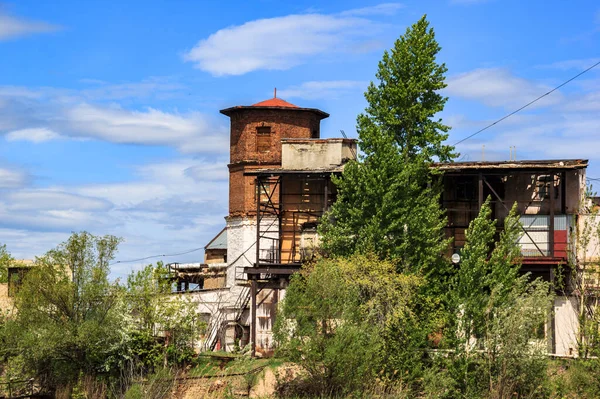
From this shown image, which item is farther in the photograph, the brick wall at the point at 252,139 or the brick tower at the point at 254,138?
the brick wall at the point at 252,139

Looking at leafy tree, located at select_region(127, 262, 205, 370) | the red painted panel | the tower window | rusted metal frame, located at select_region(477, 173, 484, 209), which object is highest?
the tower window

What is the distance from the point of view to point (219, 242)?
200ft

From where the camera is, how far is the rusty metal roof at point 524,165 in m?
40.0

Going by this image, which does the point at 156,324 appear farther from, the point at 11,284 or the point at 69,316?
the point at 11,284

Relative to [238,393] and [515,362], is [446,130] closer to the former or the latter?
[515,362]

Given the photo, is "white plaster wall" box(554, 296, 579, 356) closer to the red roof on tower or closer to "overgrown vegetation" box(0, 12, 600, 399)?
"overgrown vegetation" box(0, 12, 600, 399)

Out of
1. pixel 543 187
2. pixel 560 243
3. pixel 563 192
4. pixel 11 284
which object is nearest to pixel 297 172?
pixel 543 187

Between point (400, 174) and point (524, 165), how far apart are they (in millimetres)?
5238

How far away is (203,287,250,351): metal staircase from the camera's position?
46406 millimetres

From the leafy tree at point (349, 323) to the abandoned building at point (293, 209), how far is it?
514 cm

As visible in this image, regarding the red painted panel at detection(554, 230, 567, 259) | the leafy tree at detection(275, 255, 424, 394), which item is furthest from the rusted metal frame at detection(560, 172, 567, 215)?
the leafy tree at detection(275, 255, 424, 394)

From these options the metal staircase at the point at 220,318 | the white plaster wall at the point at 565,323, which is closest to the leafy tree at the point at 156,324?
the metal staircase at the point at 220,318

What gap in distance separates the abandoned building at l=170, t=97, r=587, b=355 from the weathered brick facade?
0.17 feet

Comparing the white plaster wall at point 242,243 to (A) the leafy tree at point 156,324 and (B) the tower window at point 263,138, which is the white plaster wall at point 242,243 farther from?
(A) the leafy tree at point 156,324
